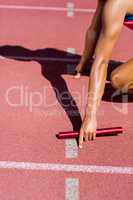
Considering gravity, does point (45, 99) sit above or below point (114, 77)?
below

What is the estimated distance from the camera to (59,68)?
219 inches

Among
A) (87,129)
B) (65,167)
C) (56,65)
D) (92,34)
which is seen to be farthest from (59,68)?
(65,167)

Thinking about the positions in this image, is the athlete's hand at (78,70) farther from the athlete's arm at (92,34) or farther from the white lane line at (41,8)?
the white lane line at (41,8)

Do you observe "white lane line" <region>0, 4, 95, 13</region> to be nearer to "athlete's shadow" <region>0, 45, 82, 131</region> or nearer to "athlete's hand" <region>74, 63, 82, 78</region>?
Answer: "athlete's shadow" <region>0, 45, 82, 131</region>

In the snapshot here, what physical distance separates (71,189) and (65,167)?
279 mm

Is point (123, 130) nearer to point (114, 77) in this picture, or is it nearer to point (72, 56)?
point (114, 77)

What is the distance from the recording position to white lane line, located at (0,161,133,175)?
3.79 metres

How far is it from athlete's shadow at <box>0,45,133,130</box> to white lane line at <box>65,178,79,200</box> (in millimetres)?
786

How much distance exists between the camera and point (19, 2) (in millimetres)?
7723

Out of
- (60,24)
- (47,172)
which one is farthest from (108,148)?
(60,24)

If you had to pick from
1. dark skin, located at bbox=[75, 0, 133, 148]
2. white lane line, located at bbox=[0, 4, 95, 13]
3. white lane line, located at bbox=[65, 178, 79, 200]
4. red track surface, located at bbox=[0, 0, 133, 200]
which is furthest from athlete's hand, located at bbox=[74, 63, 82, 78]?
white lane line, located at bbox=[0, 4, 95, 13]

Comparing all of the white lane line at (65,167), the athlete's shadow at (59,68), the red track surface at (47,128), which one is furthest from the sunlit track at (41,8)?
the white lane line at (65,167)

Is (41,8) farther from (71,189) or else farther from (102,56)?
(71,189)

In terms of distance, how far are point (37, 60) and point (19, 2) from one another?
7.62ft
